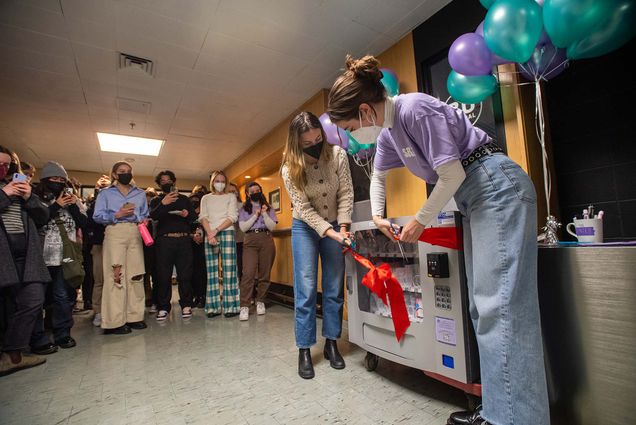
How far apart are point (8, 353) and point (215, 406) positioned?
1.48 meters

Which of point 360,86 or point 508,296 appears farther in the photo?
point 360,86

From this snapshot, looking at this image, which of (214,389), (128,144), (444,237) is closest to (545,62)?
(444,237)

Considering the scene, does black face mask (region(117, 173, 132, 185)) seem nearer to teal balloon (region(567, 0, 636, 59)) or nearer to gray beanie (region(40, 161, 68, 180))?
gray beanie (region(40, 161, 68, 180))

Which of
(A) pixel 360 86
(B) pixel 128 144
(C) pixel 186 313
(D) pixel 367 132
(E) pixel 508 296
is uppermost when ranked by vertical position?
(B) pixel 128 144

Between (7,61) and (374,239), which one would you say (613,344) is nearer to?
(374,239)

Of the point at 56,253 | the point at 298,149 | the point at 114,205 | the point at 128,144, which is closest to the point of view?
the point at 298,149

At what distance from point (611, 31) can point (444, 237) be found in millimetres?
1008

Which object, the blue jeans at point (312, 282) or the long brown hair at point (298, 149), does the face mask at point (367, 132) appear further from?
the blue jeans at point (312, 282)

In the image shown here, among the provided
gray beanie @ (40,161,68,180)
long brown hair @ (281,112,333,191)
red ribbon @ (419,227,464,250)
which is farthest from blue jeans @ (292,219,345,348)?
gray beanie @ (40,161,68,180)

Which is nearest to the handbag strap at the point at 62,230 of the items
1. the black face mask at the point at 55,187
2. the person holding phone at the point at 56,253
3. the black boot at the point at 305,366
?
the person holding phone at the point at 56,253

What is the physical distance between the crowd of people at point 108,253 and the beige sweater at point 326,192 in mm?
1631

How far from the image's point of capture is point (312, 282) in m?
1.62

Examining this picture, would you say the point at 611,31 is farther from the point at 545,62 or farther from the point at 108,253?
the point at 108,253

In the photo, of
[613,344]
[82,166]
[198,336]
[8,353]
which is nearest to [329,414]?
[613,344]
